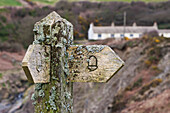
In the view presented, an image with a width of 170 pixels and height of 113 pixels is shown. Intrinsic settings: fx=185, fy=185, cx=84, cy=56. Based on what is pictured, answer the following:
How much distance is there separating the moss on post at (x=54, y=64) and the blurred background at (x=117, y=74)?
3.61ft

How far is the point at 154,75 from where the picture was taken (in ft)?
53.8

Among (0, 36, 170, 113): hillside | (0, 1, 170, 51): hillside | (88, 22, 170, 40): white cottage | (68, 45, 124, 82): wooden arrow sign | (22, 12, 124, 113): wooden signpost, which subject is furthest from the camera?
(0, 1, 170, 51): hillside

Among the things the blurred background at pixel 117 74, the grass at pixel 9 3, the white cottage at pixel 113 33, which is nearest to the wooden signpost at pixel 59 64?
the blurred background at pixel 117 74

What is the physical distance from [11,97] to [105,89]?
1590 centimetres

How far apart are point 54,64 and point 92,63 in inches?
17.2

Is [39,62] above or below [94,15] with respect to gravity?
below

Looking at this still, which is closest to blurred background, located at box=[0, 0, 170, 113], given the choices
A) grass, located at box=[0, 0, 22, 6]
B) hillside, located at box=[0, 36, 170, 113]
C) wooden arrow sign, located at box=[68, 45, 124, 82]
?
hillside, located at box=[0, 36, 170, 113]

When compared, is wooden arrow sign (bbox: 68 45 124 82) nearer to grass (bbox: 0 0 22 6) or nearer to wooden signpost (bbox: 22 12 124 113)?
wooden signpost (bbox: 22 12 124 113)

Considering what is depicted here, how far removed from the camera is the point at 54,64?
203cm

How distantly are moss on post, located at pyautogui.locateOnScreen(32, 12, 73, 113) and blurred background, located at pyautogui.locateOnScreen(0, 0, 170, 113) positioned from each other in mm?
Result: 1100

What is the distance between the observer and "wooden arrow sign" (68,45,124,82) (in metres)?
2.12

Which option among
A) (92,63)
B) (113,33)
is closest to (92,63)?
(92,63)

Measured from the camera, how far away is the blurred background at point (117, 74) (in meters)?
12.6

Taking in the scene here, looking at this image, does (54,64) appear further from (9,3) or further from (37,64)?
(9,3)
